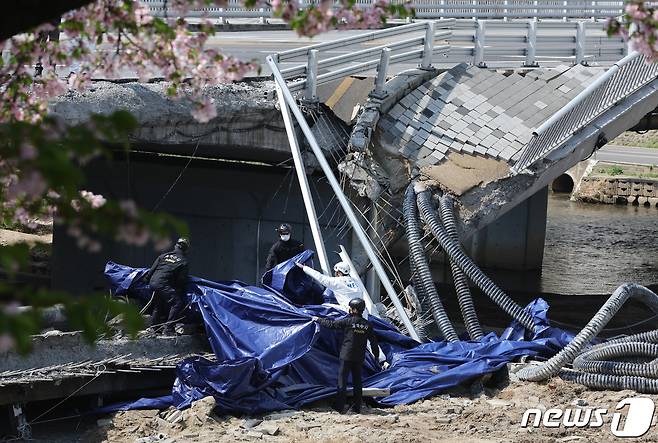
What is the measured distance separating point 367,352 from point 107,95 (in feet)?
19.6

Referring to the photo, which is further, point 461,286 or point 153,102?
point 153,102

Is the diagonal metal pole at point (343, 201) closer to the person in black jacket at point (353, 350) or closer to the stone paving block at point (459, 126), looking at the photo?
the stone paving block at point (459, 126)

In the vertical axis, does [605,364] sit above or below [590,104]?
below

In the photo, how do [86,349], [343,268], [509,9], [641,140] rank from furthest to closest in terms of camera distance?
[641,140], [509,9], [343,268], [86,349]

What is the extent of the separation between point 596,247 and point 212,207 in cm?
1235

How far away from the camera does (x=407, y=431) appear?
11.8 metres

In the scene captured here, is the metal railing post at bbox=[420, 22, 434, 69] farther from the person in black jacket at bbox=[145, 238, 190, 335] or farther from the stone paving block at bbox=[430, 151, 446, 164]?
the person in black jacket at bbox=[145, 238, 190, 335]

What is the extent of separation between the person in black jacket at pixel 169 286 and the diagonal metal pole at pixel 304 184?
94.3 inches

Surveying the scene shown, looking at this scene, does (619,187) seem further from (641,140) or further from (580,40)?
(580,40)

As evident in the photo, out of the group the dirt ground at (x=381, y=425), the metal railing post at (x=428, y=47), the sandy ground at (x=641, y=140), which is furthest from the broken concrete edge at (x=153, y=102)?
the sandy ground at (x=641, y=140)

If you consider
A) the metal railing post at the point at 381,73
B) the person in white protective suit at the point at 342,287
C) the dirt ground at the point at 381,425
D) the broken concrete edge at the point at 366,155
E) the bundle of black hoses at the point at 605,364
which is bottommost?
the dirt ground at the point at 381,425

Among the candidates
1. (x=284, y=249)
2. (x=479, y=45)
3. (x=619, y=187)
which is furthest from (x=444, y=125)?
(x=619, y=187)

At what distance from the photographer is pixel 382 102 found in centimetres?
1786

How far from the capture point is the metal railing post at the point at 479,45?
18.8m
